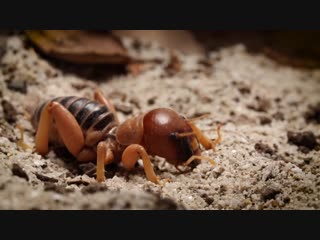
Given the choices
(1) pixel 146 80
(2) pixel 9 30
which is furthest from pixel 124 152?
(2) pixel 9 30

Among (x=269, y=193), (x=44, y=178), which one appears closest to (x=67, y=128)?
(x=44, y=178)

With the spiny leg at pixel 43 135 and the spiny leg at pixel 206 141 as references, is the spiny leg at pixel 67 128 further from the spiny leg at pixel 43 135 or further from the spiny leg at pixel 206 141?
the spiny leg at pixel 206 141

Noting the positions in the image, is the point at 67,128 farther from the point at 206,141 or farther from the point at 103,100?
the point at 206,141

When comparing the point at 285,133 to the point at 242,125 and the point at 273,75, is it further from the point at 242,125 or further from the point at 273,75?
the point at 273,75

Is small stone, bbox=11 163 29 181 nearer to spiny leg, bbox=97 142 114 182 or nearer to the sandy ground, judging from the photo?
the sandy ground

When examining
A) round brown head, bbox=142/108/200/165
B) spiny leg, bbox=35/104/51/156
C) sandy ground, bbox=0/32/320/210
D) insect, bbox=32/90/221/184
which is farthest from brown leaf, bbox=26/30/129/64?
round brown head, bbox=142/108/200/165

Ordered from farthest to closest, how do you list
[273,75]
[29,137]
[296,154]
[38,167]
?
[273,75] < [29,137] < [296,154] < [38,167]

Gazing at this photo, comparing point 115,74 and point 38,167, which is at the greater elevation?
point 115,74
